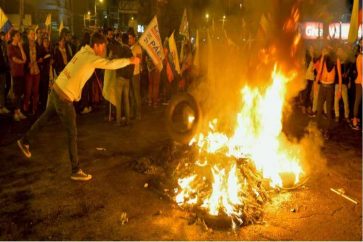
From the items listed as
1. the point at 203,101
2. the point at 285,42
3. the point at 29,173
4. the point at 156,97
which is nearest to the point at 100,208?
the point at 29,173

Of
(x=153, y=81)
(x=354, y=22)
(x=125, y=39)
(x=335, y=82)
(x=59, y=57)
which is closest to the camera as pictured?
(x=354, y=22)

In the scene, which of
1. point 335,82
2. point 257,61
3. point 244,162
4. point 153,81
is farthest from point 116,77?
point 257,61

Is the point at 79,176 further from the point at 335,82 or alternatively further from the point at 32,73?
the point at 335,82

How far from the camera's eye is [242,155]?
260 inches

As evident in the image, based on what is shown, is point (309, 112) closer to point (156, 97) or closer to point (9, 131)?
point (156, 97)

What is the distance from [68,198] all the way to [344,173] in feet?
15.9

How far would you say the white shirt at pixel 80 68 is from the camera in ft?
19.6

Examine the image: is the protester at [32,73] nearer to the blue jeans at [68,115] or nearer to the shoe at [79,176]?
the blue jeans at [68,115]

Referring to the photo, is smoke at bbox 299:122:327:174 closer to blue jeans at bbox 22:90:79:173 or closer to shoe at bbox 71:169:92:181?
shoe at bbox 71:169:92:181

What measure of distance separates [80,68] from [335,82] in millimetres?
7567

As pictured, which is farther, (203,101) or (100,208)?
(203,101)

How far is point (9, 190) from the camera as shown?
584cm

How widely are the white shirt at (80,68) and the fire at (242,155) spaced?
2047mm

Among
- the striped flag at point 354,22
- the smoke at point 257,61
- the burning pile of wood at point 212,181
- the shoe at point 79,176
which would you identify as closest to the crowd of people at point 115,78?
the smoke at point 257,61
